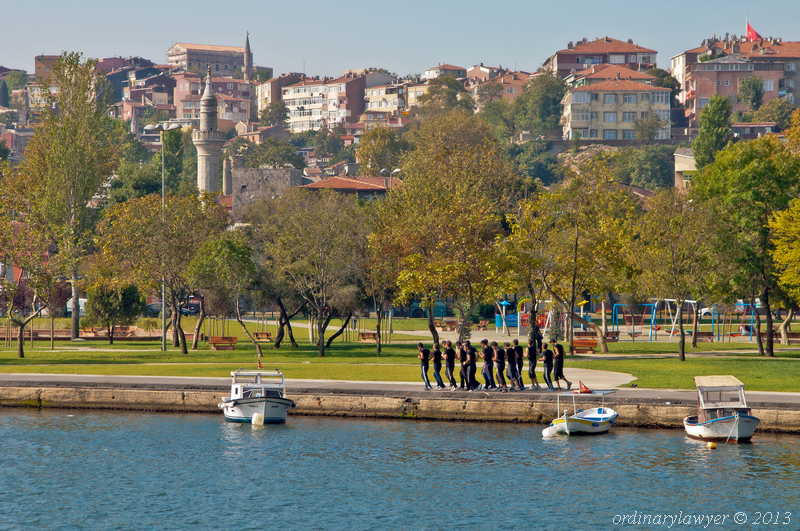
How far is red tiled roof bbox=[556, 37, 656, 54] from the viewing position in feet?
591

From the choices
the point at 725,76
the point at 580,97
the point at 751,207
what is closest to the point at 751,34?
the point at 725,76

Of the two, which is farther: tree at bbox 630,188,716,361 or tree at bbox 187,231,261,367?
tree at bbox 187,231,261,367

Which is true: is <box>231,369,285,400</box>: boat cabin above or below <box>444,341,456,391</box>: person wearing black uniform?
below

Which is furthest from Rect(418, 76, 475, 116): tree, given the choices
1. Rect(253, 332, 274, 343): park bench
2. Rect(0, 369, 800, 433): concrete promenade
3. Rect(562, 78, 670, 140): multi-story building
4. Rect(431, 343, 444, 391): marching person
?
Rect(431, 343, 444, 391): marching person

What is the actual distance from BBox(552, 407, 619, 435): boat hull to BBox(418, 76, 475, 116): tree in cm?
12617

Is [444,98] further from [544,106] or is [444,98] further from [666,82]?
[666,82]

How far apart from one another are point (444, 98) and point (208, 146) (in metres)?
69.8

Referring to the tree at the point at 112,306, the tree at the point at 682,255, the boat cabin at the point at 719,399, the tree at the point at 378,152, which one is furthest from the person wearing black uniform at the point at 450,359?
the tree at the point at 378,152

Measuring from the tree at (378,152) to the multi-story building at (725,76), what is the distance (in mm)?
62707

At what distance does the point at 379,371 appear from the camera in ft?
118

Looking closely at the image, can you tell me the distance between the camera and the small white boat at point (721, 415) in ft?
84.7

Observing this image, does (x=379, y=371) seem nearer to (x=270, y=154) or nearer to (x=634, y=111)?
(x=270, y=154)

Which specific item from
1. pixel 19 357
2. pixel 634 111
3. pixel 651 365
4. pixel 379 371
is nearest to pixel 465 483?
pixel 379 371

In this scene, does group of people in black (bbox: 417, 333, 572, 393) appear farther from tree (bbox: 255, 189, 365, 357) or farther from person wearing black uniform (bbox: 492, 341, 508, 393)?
tree (bbox: 255, 189, 365, 357)
